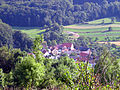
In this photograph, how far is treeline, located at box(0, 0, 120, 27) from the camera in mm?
68812

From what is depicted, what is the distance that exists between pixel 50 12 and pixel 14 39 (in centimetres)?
2791

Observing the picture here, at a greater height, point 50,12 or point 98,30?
point 50,12

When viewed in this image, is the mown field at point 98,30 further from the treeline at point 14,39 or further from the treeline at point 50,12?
the treeline at point 14,39

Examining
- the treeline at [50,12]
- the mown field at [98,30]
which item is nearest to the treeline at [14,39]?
the mown field at [98,30]

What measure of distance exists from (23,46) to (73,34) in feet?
43.4

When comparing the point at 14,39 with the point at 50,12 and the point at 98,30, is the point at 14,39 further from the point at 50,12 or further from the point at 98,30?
the point at 50,12

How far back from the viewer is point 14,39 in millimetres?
47375

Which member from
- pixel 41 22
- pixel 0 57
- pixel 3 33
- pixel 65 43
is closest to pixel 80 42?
pixel 65 43

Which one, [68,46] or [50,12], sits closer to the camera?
[68,46]

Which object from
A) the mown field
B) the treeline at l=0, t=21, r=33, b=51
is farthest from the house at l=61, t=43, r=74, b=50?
the treeline at l=0, t=21, r=33, b=51

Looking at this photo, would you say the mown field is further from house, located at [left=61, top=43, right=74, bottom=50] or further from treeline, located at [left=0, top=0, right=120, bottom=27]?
treeline, located at [left=0, top=0, right=120, bottom=27]

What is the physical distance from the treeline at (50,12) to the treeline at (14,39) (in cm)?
1862

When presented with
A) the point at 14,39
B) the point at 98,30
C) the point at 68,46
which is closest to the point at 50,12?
the point at 98,30

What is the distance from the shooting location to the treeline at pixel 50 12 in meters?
68.8
